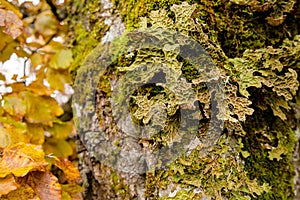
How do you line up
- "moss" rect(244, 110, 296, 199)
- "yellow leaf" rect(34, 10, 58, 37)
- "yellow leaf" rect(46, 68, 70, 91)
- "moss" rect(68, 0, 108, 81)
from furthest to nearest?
"yellow leaf" rect(34, 10, 58, 37), "yellow leaf" rect(46, 68, 70, 91), "moss" rect(68, 0, 108, 81), "moss" rect(244, 110, 296, 199)

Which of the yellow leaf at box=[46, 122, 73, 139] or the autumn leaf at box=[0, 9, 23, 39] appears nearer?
the autumn leaf at box=[0, 9, 23, 39]

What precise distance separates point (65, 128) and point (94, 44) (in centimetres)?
40

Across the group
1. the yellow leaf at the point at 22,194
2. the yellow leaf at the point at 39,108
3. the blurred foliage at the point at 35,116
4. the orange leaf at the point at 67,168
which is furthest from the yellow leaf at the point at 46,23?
the yellow leaf at the point at 22,194

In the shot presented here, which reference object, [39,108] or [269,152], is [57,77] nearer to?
[39,108]

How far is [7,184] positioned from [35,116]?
1.57ft

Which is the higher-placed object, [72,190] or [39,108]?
[39,108]

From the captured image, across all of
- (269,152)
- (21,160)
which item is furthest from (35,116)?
(269,152)

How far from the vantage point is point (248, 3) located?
0.89m

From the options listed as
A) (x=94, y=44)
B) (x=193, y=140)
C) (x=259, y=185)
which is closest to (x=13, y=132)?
(x=94, y=44)

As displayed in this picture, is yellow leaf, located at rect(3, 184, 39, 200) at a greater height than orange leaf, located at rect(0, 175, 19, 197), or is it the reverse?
orange leaf, located at rect(0, 175, 19, 197)

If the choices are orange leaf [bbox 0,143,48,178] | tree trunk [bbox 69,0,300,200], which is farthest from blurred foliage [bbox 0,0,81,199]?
tree trunk [bbox 69,0,300,200]

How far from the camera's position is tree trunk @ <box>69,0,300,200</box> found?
828 millimetres

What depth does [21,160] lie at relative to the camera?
82 cm

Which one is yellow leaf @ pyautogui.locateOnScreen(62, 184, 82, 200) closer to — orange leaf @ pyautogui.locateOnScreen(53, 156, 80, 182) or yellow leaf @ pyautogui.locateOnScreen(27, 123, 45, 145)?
orange leaf @ pyautogui.locateOnScreen(53, 156, 80, 182)
